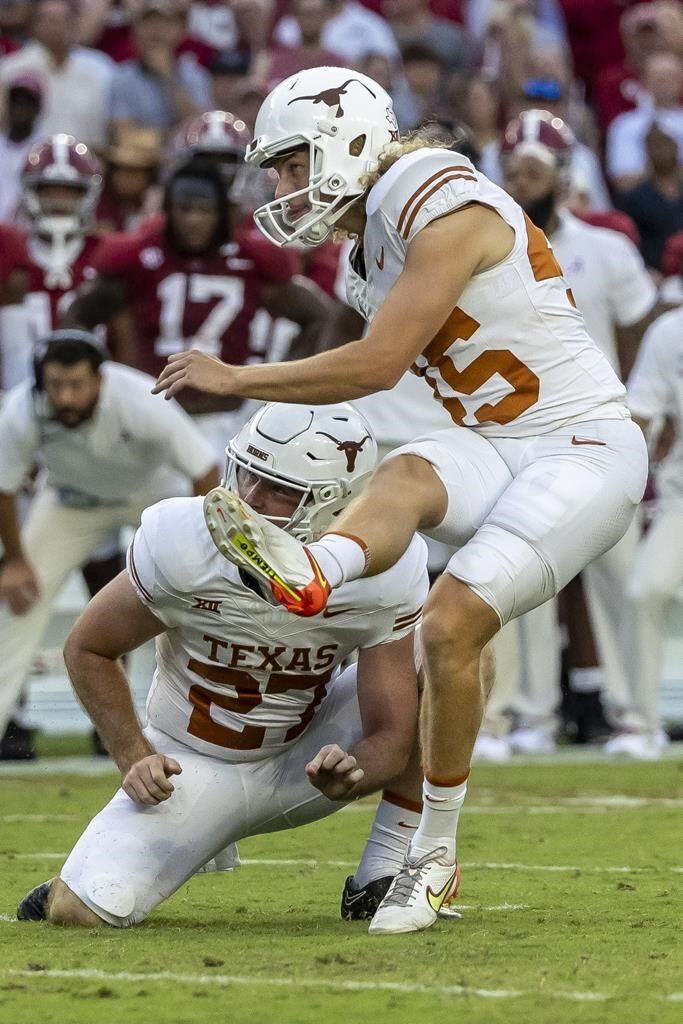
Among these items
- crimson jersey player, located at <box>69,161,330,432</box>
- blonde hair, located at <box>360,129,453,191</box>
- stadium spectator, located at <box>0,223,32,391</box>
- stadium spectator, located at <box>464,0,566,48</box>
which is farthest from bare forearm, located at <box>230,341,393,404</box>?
stadium spectator, located at <box>464,0,566,48</box>

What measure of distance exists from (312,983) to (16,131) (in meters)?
7.79

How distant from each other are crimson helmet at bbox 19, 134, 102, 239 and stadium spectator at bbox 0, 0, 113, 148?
1.71 meters

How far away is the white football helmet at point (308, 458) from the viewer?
4551mm

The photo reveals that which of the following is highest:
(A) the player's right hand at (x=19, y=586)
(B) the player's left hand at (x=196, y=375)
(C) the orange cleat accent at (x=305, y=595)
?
(B) the player's left hand at (x=196, y=375)

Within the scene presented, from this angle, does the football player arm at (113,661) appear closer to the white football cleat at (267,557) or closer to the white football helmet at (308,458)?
the white football helmet at (308,458)

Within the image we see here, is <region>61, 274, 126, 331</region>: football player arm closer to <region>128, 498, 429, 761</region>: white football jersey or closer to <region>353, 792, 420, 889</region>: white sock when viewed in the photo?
<region>128, 498, 429, 761</region>: white football jersey

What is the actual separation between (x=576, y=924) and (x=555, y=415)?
3.67 feet

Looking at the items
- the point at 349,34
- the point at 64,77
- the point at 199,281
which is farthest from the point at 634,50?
the point at 199,281

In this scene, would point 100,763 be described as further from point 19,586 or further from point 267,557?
point 267,557

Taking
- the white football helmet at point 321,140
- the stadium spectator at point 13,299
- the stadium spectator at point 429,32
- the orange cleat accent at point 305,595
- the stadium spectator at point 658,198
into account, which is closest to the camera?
the orange cleat accent at point 305,595

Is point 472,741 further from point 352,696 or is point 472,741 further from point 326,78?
point 326,78

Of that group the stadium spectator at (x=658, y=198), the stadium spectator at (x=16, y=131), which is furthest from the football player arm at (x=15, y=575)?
the stadium spectator at (x=658, y=198)

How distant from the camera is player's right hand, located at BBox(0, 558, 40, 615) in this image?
809cm

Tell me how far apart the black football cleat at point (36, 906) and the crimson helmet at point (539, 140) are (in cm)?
477
